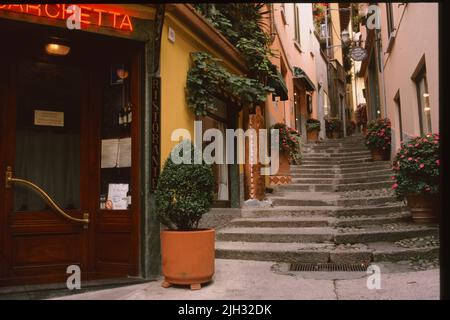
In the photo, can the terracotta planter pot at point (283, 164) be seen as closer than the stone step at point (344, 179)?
→ No

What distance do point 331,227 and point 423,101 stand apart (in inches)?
137

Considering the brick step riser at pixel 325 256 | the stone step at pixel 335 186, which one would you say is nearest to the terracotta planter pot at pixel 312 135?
the stone step at pixel 335 186

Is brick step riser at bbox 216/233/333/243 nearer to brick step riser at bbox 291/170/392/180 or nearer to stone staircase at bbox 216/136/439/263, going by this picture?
stone staircase at bbox 216/136/439/263

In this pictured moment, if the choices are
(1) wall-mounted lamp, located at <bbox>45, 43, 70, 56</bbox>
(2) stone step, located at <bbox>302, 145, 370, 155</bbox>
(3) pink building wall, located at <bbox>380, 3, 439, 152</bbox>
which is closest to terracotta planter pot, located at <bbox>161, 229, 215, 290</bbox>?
(1) wall-mounted lamp, located at <bbox>45, 43, 70, 56</bbox>

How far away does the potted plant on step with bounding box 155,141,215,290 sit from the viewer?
5.05 metres

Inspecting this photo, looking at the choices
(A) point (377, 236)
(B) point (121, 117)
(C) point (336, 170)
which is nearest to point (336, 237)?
(A) point (377, 236)

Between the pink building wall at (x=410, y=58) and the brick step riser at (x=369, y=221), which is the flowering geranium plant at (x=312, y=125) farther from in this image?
the brick step riser at (x=369, y=221)

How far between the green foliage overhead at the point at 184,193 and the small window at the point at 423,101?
5.21 metres

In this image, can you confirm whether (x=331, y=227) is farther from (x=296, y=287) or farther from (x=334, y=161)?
(x=334, y=161)

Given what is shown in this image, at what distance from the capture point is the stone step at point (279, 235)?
22.7ft

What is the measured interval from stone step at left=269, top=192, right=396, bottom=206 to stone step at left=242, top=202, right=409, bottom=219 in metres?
0.23

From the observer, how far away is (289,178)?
1115 centimetres

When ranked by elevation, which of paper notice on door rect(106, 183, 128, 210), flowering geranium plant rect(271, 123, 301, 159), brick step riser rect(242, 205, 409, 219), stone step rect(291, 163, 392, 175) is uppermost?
flowering geranium plant rect(271, 123, 301, 159)

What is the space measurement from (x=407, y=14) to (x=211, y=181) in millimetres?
6456
